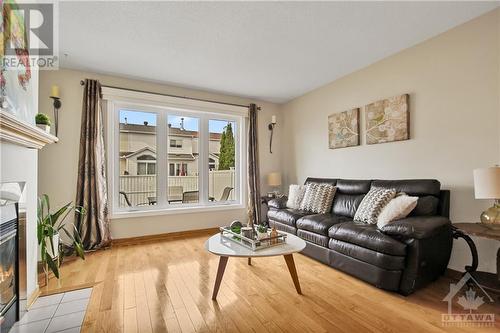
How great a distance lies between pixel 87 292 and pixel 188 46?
2.66 meters

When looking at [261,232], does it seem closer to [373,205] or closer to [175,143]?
[373,205]

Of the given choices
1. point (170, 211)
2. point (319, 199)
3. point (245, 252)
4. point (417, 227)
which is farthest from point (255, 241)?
point (170, 211)

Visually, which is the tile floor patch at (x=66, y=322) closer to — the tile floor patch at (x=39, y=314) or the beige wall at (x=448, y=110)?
the tile floor patch at (x=39, y=314)

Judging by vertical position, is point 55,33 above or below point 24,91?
above

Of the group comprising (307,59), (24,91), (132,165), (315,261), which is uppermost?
(307,59)

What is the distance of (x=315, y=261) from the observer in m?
2.87

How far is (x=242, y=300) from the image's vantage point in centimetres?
200

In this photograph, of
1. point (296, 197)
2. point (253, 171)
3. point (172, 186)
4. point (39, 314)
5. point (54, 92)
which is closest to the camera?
point (39, 314)

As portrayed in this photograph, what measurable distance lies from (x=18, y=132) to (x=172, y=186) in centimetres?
264

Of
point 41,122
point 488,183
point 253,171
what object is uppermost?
point 41,122

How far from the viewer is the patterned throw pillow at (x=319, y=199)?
3.28 meters

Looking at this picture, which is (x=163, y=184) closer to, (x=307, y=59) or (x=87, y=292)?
(x=87, y=292)

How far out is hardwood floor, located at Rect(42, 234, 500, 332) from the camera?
Result: 1669 mm

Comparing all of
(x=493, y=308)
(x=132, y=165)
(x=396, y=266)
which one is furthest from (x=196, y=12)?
(x=493, y=308)
